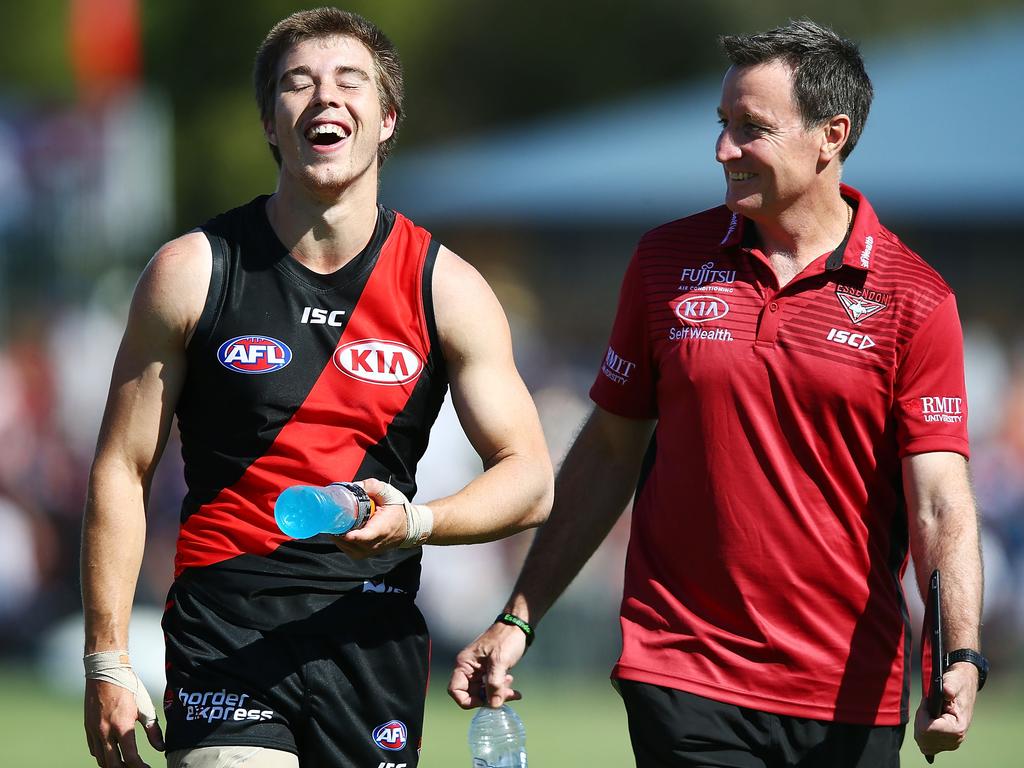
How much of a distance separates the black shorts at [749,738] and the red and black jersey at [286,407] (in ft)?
2.87

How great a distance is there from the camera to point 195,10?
35.8 meters

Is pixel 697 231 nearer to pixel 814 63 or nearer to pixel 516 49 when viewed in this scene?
pixel 814 63

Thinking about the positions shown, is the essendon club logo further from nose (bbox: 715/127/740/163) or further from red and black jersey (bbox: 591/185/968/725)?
nose (bbox: 715/127/740/163)

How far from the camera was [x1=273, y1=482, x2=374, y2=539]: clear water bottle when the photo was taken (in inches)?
160

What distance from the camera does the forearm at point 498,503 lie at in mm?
4555

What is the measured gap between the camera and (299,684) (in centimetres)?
464

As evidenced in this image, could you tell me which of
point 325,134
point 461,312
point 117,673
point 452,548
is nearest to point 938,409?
point 461,312

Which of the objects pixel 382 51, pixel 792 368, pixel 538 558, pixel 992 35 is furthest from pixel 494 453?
pixel 992 35

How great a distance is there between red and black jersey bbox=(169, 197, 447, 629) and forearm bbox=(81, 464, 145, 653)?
164 mm

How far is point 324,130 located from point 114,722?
1.70 metres

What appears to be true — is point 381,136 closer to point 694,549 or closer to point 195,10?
point 694,549

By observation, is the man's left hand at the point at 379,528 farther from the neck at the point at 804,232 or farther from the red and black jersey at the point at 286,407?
the neck at the point at 804,232

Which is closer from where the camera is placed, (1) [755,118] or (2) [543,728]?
(1) [755,118]

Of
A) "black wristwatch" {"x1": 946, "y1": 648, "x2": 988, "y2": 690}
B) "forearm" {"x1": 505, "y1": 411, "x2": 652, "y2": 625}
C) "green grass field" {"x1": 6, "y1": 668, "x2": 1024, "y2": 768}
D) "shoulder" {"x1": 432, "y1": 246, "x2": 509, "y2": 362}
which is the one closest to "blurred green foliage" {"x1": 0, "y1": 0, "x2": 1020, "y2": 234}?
"green grass field" {"x1": 6, "y1": 668, "x2": 1024, "y2": 768}
